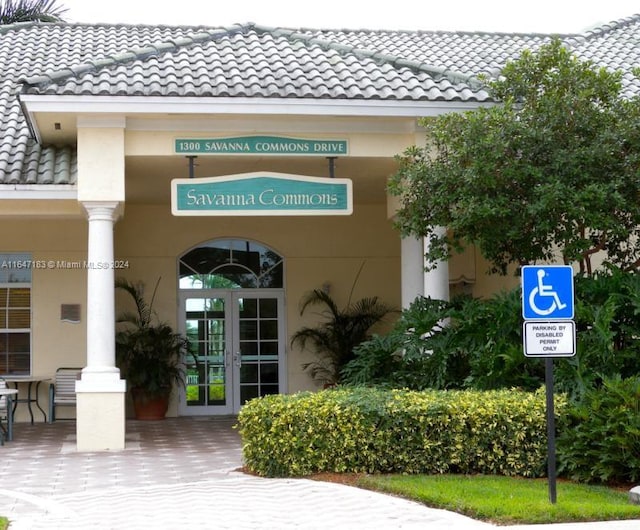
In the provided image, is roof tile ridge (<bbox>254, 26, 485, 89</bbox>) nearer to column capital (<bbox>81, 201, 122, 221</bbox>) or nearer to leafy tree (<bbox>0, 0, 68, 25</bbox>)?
column capital (<bbox>81, 201, 122, 221</bbox>)

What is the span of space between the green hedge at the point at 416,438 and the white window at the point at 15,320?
8963 mm

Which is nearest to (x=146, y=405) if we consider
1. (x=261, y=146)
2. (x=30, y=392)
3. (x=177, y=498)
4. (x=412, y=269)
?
(x=30, y=392)

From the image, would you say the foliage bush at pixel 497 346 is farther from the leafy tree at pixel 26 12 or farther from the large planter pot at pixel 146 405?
the leafy tree at pixel 26 12

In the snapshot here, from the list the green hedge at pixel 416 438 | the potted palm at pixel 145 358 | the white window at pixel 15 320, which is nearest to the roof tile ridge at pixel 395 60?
the green hedge at pixel 416 438

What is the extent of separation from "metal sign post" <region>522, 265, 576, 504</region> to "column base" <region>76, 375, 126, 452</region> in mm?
6379

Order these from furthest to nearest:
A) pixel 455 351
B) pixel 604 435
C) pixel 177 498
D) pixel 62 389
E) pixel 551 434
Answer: pixel 62 389, pixel 455 351, pixel 604 435, pixel 177 498, pixel 551 434

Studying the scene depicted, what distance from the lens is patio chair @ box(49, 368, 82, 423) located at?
56.6 feet

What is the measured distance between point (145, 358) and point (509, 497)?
10192mm

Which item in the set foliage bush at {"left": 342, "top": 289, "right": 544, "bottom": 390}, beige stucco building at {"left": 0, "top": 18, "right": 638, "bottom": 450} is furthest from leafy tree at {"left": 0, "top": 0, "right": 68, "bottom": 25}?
foliage bush at {"left": 342, "top": 289, "right": 544, "bottom": 390}

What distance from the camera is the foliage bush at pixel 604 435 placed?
9.38 metres

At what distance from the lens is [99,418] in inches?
509

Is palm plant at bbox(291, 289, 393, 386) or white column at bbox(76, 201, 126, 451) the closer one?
white column at bbox(76, 201, 126, 451)

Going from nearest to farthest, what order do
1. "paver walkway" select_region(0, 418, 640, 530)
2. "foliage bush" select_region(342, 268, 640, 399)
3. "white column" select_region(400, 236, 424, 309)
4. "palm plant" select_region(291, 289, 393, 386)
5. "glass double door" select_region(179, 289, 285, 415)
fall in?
"paver walkway" select_region(0, 418, 640, 530) → "foliage bush" select_region(342, 268, 640, 399) → "white column" select_region(400, 236, 424, 309) → "palm plant" select_region(291, 289, 393, 386) → "glass double door" select_region(179, 289, 285, 415)

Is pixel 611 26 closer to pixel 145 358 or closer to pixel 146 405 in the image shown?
pixel 145 358
